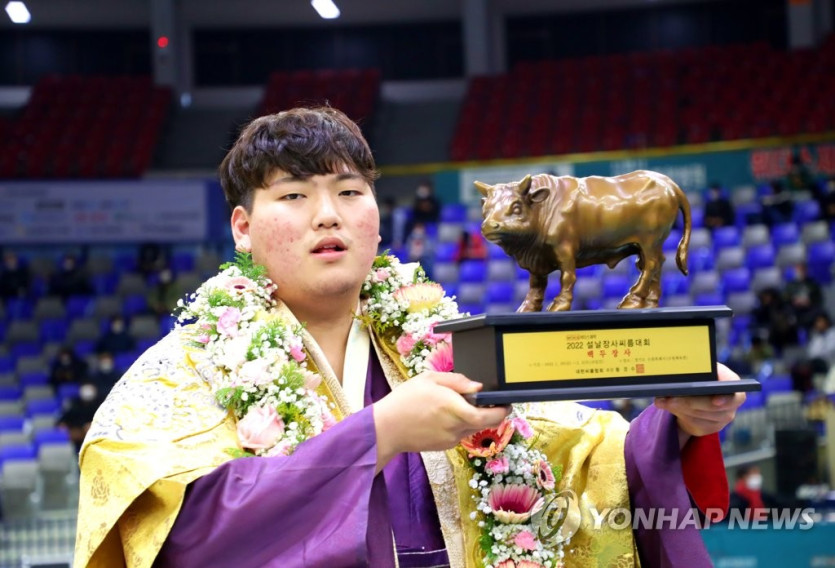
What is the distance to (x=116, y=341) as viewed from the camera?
37.1ft

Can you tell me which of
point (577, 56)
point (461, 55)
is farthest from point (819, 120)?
point (461, 55)

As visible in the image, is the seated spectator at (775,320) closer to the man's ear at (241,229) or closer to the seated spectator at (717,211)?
the seated spectator at (717,211)

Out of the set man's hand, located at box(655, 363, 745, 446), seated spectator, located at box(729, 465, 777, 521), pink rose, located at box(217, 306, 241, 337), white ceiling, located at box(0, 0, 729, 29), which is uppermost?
white ceiling, located at box(0, 0, 729, 29)

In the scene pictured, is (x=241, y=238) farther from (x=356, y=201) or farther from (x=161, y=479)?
(x=161, y=479)

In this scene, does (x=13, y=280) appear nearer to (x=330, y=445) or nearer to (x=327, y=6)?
(x=327, y=6)

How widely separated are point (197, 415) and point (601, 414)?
84 cm

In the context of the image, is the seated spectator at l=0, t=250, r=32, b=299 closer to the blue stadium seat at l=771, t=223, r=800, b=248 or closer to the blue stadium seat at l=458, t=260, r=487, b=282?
the blue stadium seat at l=458, t=260, r=487, b=282

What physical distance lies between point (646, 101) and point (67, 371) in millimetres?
8265

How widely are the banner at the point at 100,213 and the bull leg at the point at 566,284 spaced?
11790 millimetres

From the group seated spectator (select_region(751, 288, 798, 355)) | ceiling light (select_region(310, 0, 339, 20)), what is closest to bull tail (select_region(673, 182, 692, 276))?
seated spectator (select_region(751, 288, 798, 355))

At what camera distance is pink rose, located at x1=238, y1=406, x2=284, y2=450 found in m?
1.92

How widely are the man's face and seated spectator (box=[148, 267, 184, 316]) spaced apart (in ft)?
33.5

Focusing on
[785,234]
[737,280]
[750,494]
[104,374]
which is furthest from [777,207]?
[104,374]

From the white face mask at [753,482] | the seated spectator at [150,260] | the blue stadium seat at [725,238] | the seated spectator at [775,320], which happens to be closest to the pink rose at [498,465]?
the white face mask at [753,482]
